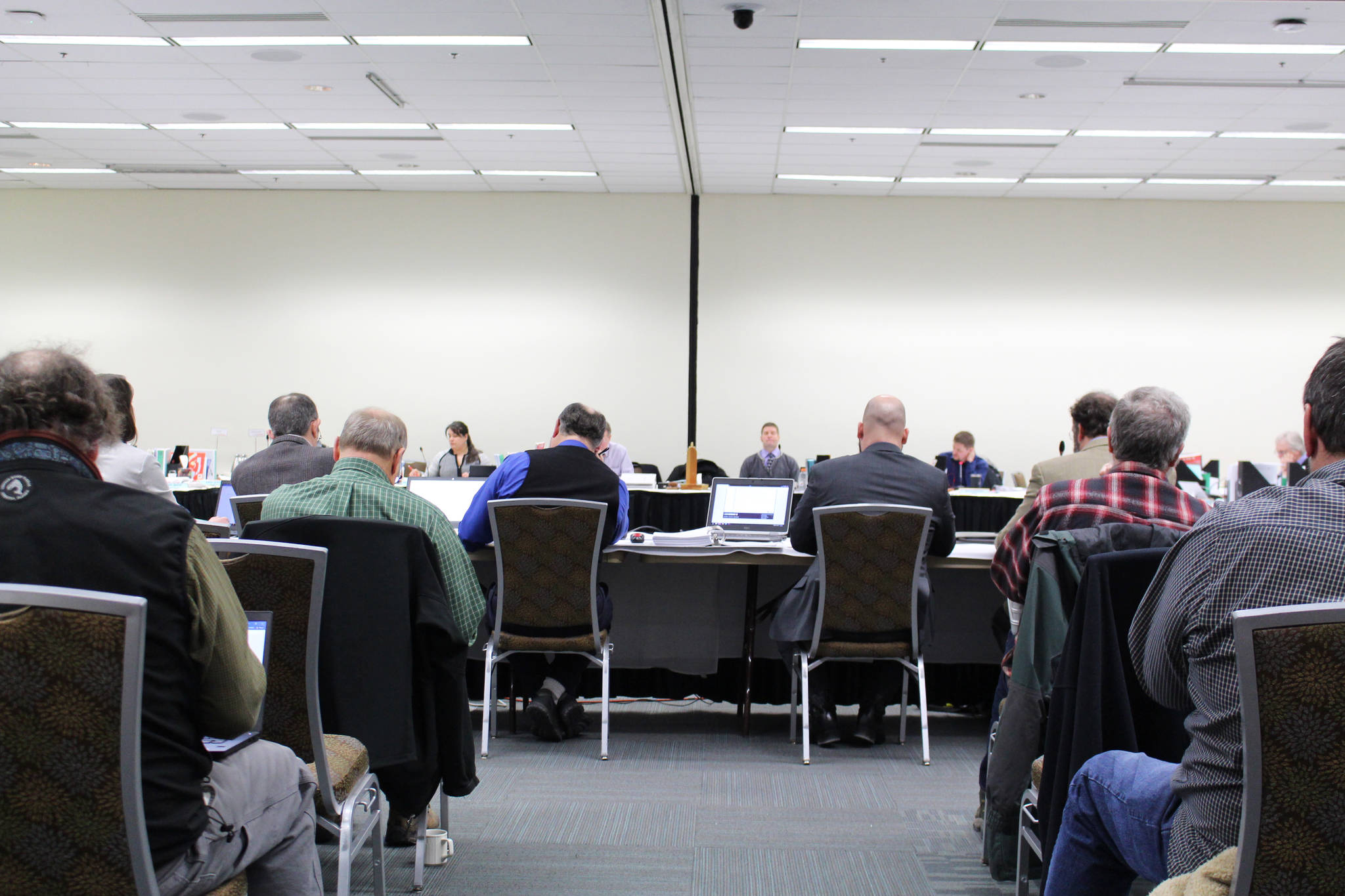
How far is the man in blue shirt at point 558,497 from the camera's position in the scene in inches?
146

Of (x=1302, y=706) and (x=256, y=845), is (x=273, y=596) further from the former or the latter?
(x=1302, y=706)

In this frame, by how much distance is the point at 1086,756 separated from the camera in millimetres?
1756

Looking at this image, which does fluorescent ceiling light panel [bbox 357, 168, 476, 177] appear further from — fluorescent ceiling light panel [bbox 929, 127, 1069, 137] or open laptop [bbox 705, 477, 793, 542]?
open laptop [bbox 705, 477, 793, 542]

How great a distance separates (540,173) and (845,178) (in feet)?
9.59

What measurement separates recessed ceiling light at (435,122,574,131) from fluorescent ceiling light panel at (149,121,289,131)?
4.29ft

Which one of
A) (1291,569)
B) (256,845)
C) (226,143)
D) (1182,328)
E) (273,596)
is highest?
(226,143)

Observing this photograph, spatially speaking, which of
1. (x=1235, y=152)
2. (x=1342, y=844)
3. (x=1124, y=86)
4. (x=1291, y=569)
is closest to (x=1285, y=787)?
(x=1342, y=844)

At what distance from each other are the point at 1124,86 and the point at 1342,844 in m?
6.84

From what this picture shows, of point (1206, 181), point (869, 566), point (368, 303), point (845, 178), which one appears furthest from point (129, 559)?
point (1206, 181)

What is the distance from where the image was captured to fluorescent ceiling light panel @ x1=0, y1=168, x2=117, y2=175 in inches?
386

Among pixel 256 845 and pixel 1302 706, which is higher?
pixel 1302 706

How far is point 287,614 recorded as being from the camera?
186 cm

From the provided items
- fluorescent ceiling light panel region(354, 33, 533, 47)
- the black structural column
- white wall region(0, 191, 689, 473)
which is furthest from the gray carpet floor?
white wall region(0, 191, 689, 473)

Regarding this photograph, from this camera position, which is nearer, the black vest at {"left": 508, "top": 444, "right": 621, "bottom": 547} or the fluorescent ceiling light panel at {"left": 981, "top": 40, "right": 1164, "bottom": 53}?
the black vest at {"left": 508, "top": 444, "right": 621, "bottom": 547}
